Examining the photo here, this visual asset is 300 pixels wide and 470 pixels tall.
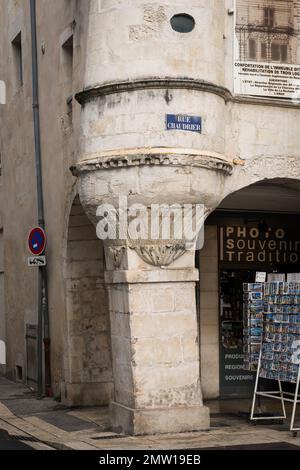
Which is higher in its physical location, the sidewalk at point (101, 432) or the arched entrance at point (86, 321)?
the arched entrance at point (86, 321)

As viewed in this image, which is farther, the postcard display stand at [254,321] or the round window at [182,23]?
the postcard display stand at [254,321]

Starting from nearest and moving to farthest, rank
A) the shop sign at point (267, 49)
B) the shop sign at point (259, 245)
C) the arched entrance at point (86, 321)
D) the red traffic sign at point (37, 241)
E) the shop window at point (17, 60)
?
1. the shop sign at point (267, 49)
2. the arched entrance at point (86, 321)
3. the red traffic sign at point (37, 241)
4. the shop sign at point (259, 245)
5. the shop window at point (17, 60)

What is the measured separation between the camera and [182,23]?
1253 cm

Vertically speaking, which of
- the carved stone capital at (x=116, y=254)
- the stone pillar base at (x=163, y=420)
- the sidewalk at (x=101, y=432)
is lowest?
the sidewalk at (x=101, y=432)

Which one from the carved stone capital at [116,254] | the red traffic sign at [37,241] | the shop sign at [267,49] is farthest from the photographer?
the red traffic sign at [37,241]

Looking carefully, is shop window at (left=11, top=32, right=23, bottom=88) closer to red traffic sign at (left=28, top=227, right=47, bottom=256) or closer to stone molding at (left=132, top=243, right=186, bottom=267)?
red traffic sign at (left=28, top=227, right=47, bottom=256)

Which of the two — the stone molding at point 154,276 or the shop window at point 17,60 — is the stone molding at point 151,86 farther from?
the shop window at point 17,60

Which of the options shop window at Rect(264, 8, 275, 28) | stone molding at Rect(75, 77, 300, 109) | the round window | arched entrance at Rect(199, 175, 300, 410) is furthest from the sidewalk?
shop window at Rect(264, 8, 275, 28)

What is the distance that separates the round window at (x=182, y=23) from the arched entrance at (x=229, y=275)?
4552 millimetres

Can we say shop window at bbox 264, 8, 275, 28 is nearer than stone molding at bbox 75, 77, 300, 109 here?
No

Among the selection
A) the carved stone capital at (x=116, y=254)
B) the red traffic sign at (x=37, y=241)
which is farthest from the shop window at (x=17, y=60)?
the carved stone capital at (x=116, y=254)

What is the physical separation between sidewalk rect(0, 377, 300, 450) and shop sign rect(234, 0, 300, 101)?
4647 millimetres

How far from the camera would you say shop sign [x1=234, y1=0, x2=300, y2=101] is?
43.8 ft

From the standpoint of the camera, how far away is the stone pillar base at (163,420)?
39.7 ft
